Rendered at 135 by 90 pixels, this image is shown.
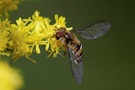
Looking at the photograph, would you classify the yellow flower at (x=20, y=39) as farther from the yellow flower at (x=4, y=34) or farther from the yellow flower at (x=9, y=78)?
the yellow flower at (x=9, y=78)

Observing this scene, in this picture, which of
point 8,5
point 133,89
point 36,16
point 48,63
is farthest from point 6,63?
point 133,89

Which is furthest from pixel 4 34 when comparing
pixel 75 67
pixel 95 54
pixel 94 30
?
pixel 95 54

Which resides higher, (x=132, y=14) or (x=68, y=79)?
(x=132, y=14)

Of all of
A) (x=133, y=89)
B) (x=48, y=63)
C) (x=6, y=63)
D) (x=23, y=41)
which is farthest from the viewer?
(x=133, y=89)

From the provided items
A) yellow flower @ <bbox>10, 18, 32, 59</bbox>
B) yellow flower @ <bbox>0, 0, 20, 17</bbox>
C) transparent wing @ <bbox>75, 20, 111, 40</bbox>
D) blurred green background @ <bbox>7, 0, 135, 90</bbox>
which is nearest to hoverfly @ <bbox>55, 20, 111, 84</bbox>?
transparent wing @ <bbox>75, 20, 111, 40</bbox>

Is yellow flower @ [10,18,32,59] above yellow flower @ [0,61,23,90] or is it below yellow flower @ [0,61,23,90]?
above

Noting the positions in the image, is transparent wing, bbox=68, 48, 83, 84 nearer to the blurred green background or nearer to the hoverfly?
the hoverfly

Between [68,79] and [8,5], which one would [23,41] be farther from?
[68,79]
